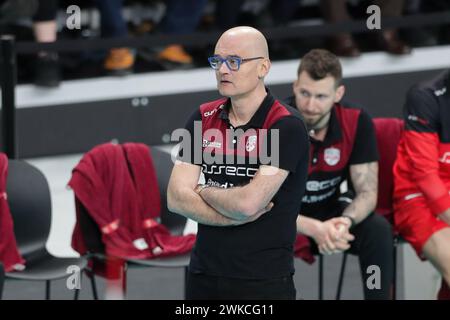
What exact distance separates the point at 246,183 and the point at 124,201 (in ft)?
5.05

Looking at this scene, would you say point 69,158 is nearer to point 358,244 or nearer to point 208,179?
point 358,244

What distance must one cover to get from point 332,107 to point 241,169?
150 centimetres

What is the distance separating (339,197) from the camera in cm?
583

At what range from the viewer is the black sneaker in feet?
24.3

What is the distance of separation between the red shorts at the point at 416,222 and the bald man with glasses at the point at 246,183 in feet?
4.81

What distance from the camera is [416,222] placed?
575 cm

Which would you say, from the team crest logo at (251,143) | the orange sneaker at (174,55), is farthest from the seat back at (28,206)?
the orange sneaker at (174,55)

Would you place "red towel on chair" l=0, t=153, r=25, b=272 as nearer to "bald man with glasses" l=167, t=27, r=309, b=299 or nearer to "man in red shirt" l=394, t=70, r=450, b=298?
"bald man with glasses" l=167, t=27, r=309, b=299

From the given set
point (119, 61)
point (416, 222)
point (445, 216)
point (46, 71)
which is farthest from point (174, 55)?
point (445, 216)

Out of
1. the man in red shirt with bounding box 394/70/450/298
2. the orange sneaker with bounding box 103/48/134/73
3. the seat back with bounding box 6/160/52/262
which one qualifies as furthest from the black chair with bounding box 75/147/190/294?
the orange sneaker with bounding box 103/48/134/73

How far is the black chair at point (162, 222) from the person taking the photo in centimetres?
558

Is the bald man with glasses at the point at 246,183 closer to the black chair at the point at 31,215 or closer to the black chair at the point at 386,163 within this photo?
the black chair at the point at 31,215

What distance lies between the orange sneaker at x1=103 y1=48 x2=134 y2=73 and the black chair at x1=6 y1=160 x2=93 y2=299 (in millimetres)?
2069

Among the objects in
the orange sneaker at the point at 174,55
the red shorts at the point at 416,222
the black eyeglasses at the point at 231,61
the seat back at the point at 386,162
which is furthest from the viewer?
the orange sneaker at the point at 174,55
